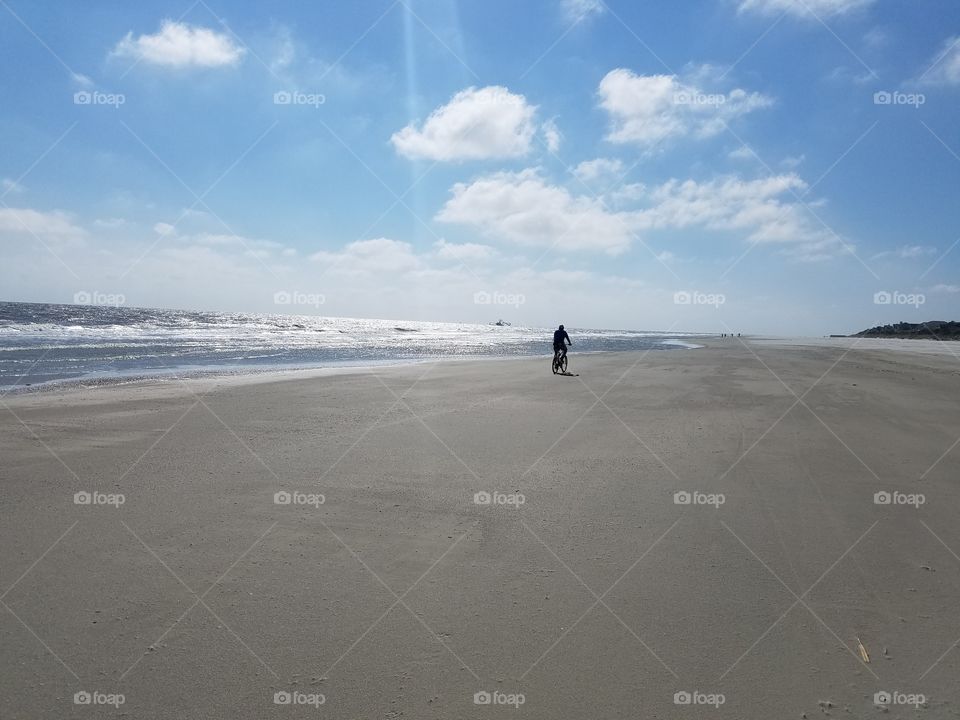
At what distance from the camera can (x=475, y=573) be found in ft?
15.0

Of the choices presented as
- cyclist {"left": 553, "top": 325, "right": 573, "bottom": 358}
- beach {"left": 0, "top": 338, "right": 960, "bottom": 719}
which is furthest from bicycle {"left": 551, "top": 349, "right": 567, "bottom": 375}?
beach {"left": 0, "top": 338, "right": 960, "bottom": 719}

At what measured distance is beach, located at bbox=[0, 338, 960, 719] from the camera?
3.22 meters

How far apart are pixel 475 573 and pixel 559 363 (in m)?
18.8

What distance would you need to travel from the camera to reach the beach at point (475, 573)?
10.6 ft

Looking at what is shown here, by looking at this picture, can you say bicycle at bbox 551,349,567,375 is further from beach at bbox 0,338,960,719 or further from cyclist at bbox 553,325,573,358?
beach at bbox 0,338,960,719

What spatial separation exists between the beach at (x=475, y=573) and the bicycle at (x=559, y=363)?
1312 centimetres

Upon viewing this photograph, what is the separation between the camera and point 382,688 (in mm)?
3221

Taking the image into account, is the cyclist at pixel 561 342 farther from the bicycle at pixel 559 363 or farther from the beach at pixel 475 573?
the beach at pixel 475 573

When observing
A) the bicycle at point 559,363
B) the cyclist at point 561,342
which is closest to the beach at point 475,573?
the bicycle at point 559,363

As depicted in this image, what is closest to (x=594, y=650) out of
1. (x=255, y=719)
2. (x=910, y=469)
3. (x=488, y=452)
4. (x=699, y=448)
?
(x=255, y=719)

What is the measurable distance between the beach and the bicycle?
1312 cm

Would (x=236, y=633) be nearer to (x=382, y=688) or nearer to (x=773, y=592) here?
(x=382, y=688)

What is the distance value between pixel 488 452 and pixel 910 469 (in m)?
6.07

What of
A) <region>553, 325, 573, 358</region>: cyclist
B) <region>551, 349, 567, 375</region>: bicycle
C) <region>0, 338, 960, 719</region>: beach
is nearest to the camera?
<region>0, 338, 960, 719</region>: beach
